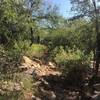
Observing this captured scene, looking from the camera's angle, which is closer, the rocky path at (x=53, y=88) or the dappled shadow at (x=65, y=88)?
the rocky path at (x=53, y=88)

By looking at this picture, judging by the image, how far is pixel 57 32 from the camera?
37.8 metres

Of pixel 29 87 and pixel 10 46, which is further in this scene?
pixel 10 46

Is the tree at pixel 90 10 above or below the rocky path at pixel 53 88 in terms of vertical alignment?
above

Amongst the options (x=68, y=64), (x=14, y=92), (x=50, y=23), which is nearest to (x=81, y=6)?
(x=68, y=64)

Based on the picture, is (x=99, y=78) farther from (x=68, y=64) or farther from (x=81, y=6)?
(x=81, y=6)

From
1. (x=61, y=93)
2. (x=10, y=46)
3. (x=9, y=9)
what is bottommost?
(x=61, y=93)

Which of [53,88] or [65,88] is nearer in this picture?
[53,88]

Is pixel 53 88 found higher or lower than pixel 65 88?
higher

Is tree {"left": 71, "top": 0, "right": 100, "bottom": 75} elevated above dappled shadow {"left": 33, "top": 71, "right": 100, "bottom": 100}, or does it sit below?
above

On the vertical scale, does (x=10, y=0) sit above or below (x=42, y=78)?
above

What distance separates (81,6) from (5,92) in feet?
26.9

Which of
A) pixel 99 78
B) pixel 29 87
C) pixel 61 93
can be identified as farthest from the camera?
pixel 99 78

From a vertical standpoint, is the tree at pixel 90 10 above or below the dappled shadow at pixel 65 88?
above

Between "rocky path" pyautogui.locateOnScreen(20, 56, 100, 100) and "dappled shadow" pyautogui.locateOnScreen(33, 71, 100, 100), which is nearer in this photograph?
"rocky path" pyautogui.locateOnScreen(20, 56, 100, 100)
